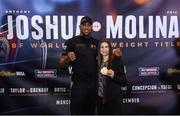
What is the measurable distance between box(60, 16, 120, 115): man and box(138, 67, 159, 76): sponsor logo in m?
0.88

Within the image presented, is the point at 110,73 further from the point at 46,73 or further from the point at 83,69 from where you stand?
the point at 46,73

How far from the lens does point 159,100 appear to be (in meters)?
4.90

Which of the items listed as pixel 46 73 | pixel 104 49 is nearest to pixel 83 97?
pixel 104 49

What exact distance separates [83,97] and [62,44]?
839 millimetres

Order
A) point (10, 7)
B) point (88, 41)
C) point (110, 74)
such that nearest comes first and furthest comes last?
point (110, 74) < point (88, 41) < point (10, 7)

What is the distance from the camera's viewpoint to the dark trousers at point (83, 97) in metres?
4.14

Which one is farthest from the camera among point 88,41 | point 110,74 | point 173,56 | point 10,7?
point 173,56

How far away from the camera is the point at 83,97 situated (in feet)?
13.6

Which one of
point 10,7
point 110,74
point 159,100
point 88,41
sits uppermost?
point 10,7

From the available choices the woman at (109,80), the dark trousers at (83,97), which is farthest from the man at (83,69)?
the woman at (109,80)

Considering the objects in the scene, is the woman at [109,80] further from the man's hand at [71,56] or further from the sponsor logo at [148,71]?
the sponsor logo at [148,71]

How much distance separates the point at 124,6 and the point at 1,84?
5.90 feet

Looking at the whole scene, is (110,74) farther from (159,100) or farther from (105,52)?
(159,100)

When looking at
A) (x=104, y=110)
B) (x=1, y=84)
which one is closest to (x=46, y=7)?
(x=1, y=84)
